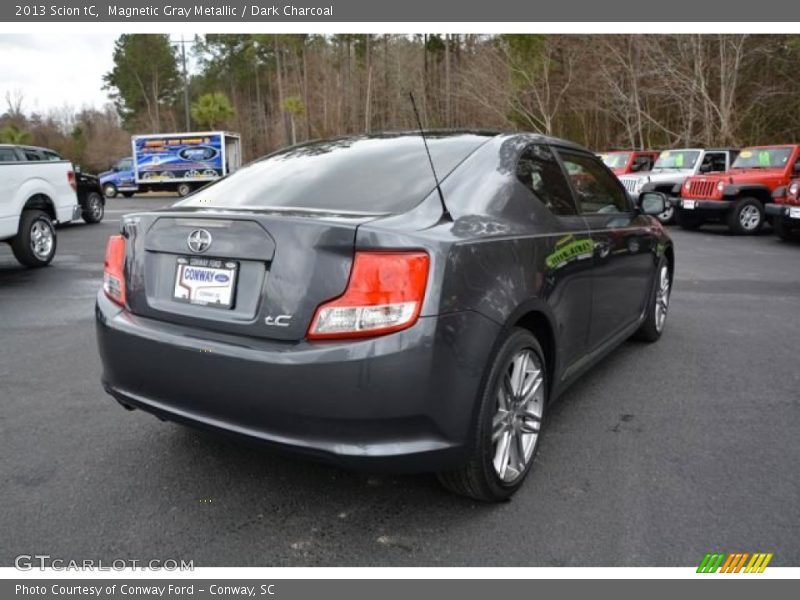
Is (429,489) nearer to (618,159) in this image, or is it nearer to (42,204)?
(42,204)

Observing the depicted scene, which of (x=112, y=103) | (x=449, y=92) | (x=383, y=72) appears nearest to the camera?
(x=449, y=92)

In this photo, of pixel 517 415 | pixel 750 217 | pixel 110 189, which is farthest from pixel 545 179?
pixel 110 189

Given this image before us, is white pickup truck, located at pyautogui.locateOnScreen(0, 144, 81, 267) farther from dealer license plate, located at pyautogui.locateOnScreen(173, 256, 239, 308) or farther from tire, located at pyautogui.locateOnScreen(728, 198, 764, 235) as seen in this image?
tire, located at pyautogui.locateOnScreen(728, 198, 764, 235)

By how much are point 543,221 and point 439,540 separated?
1507 millimetres

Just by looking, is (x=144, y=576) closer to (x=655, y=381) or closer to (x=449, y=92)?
(x=655, y=381)

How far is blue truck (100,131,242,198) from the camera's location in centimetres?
2830

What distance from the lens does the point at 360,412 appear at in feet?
7.15

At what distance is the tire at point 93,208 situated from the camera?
50.6 ft

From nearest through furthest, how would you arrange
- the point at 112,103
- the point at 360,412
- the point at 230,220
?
1. the point at 360,412
2. the point at 230,220
3. the point at 112,103

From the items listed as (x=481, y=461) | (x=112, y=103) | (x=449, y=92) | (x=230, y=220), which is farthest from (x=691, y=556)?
(x=112, y=103)

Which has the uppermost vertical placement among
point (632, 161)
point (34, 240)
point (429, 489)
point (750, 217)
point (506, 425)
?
point (632, 161)

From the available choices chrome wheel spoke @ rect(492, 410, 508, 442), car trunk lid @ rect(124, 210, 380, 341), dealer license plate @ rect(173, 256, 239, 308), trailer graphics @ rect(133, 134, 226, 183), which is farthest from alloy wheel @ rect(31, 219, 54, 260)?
trailer graphics @ rect(133, 134, 226, 183)

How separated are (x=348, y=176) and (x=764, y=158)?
529 inches

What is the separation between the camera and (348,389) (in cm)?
216
